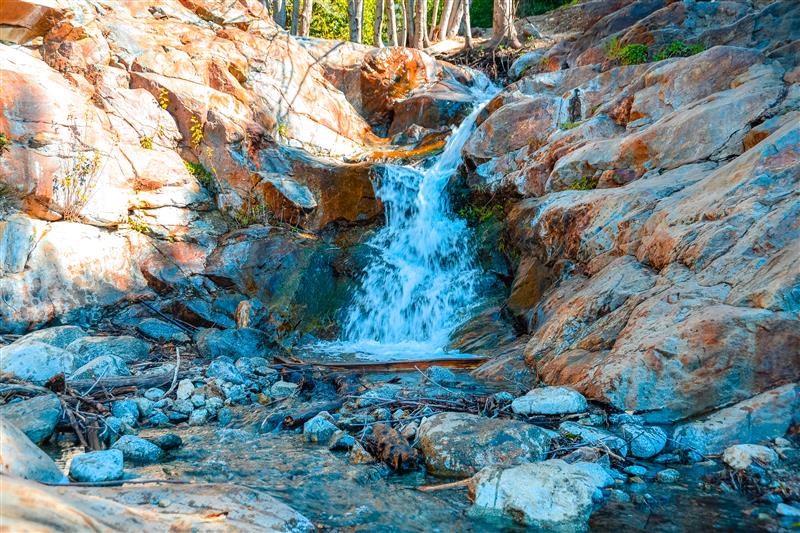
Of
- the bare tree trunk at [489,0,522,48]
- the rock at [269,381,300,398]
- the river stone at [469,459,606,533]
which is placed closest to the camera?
the river stone at [469,459,606,533]

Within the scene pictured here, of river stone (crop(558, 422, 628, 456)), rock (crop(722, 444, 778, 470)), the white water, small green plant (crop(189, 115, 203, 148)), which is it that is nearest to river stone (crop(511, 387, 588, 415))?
river stone (crop(558, 422, 628, 456))

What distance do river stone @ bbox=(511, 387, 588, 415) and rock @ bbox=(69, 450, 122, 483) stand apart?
2562mm

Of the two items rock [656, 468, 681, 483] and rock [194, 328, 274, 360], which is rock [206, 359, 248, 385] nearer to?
rock [194, 328, 274, 360]

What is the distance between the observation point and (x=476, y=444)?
11.1 ft

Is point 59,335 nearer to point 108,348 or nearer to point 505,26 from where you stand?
point 108,348

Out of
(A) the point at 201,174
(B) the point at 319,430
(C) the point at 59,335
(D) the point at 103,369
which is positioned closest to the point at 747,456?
(B) the point at 319,430

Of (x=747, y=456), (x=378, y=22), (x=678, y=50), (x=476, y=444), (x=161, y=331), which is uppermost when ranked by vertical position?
(x=378, y=22)

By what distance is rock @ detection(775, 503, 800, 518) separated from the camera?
8.25 feet

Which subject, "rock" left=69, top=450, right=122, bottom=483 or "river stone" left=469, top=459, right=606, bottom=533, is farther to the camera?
"rock" left=69, top=450, right=122, bottom=483

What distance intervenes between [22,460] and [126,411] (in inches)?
A: 83.8

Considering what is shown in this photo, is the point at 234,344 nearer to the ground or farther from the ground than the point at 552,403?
nearer to the ground

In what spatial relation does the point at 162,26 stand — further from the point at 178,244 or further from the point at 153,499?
the point at 153,499

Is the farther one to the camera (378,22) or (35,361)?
(378,22)

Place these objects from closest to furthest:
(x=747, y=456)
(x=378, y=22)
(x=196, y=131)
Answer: (x=747, y=456) → (x=196, y=131) → (x=378, y=22)
